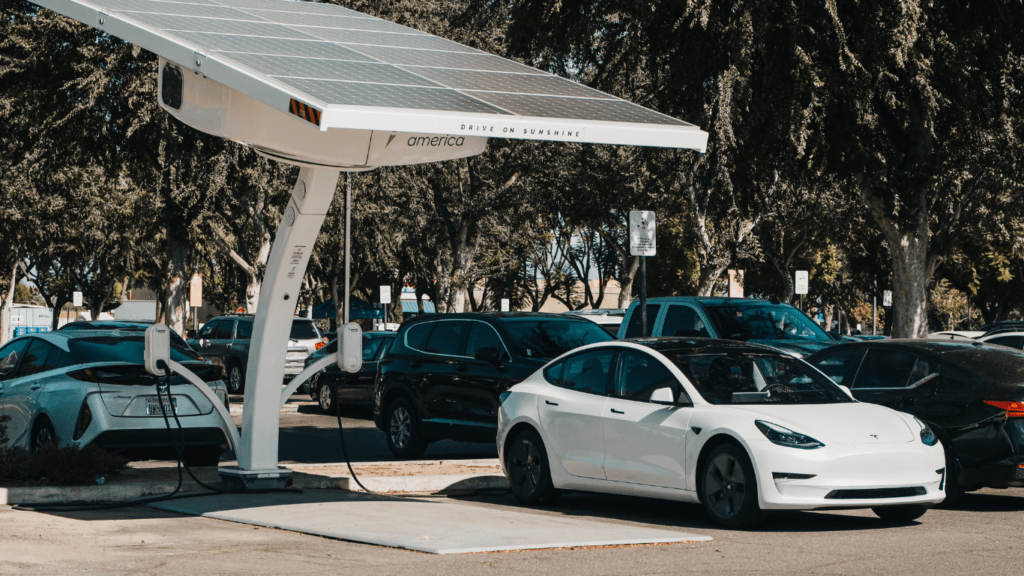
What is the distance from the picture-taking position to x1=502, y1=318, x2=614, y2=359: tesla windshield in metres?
15.1

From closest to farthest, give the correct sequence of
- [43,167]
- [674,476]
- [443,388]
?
[674,476]
[443,388]
[43,167]

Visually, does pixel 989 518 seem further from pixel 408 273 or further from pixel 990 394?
pixel 408 273

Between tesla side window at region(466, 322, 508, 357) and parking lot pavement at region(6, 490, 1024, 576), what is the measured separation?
486cm

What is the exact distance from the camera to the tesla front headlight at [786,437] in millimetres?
9398

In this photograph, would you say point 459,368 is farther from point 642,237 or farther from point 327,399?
point 327,399

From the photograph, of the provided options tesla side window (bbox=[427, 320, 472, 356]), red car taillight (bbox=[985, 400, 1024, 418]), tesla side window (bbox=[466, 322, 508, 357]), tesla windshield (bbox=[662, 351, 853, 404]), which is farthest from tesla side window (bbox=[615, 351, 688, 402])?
tesla side window (bbox=[427, 320, 472, 356])

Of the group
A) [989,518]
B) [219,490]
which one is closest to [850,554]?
[989,518]

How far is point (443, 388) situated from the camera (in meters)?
15.6

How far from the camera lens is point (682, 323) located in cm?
1705

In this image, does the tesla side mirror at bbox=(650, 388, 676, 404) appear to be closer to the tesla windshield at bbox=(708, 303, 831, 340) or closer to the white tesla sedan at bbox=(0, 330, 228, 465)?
the white tesla sedan at bbox=(0, 330, 228, 465)

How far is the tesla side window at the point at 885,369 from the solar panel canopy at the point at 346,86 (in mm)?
3190

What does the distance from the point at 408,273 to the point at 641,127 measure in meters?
55.0

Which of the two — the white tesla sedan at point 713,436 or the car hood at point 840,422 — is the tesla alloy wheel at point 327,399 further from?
the car hood at point 840,422

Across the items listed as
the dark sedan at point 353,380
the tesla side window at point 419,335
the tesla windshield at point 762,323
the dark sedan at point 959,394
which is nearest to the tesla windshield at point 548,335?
the tesla side window at point 419,335
